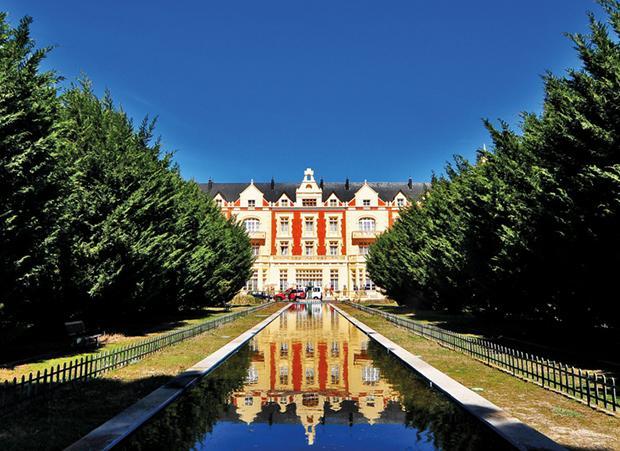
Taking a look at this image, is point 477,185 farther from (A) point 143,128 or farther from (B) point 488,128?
(A) point 143,128

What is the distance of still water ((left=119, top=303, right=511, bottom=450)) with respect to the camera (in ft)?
22.5

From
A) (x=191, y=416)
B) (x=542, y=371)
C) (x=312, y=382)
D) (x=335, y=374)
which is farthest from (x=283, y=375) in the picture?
(x=542, y=371)

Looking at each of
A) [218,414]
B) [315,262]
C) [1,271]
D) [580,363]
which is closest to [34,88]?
[1,271]

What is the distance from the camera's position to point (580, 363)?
12328 millimetres

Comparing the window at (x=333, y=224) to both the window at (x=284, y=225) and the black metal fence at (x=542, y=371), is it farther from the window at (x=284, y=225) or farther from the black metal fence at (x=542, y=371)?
the black metal fence at (x=542, y=371)

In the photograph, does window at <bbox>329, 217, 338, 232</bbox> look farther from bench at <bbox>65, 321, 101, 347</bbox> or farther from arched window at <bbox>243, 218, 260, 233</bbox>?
bench at <bbox>65, 321, 101, 347</bbox>

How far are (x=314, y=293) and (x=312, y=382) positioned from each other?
5377 centimetres

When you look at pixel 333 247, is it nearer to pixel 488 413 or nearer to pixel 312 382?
pixel 312 382

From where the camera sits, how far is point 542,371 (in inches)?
375

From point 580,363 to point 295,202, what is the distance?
62365mm

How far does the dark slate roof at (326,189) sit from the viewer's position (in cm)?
7456

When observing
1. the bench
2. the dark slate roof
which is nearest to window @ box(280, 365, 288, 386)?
the bench

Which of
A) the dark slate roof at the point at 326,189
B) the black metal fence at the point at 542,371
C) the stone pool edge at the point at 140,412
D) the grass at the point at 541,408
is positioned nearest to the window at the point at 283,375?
the stone pool edge at the point at 140,412

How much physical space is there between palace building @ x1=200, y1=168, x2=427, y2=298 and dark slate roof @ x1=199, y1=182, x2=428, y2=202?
989mm
